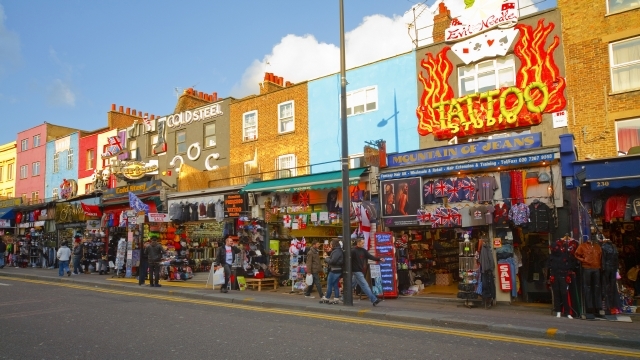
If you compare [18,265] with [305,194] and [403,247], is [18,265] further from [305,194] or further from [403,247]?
[403,247]

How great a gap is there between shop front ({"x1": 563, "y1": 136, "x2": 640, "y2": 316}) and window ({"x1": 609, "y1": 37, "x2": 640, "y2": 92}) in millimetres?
4761

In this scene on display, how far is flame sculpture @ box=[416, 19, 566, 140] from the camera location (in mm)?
17078

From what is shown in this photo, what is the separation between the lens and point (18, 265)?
3219 centimetres

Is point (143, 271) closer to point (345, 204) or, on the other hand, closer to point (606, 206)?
point (345, 204)

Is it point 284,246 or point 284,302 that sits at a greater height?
point 284,246

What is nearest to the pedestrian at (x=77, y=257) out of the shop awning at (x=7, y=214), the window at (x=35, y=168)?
the shop awning at (x=7, y=214)

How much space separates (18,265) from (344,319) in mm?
28375

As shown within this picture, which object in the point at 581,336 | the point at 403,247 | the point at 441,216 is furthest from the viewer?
the point at 403,247

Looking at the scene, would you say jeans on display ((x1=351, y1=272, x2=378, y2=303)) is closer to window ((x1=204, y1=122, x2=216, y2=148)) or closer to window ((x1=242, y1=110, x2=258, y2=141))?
window ((x1=242, y1=110, x2=258, y2=141))

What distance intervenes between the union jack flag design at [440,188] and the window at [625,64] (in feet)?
21.2

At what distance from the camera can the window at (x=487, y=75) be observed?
58.8ft

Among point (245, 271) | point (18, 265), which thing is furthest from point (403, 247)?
point (18, 265)

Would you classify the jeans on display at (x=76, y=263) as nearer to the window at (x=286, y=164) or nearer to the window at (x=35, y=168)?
the window at (x=286, y=164)

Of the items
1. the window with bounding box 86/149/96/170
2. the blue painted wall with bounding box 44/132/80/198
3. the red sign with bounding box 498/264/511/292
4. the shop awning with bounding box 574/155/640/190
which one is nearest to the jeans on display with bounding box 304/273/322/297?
the red sign with bounding box 498/264/511/292
